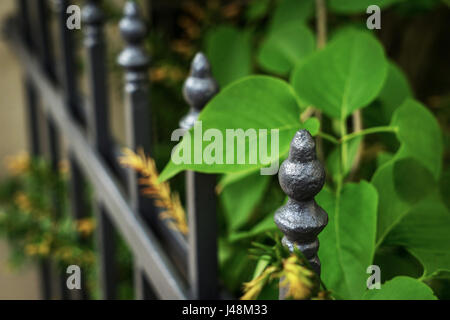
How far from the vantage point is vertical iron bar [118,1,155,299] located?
686mm

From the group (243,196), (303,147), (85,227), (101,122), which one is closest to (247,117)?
(303,147)

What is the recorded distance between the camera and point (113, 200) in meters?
0.78

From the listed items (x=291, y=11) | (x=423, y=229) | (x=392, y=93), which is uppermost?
(x=291, y=11)

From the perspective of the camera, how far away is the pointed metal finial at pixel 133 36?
681 millimetres

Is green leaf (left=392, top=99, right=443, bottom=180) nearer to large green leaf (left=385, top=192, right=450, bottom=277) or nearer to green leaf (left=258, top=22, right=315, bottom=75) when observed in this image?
large green leaf (left=385, top=192, right=450, bottom=277)

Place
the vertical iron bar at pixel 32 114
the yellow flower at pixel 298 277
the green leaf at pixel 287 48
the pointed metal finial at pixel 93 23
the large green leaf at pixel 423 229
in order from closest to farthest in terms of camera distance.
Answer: the yellow flower at pixel 298 277 < the large green leaf at pixel 423 229 < the green leaf at pixel 287 48 < the pointed metal finial at pixel 93 23 < the vertical iron bar at pixel 32 114

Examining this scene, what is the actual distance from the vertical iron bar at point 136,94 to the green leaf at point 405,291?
1.32 feet

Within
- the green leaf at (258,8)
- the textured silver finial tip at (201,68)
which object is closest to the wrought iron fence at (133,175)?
the textured silver finial tip at (201,68)

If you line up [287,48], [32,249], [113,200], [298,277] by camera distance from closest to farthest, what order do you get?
[298,277] → [287,48] → [113,200] → [32,249]

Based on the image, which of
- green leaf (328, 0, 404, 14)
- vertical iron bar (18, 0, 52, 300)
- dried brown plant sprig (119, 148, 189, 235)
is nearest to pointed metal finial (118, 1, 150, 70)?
dried brown plant sprig (119, 148, 189, 235)

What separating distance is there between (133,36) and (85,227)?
1.33 ft

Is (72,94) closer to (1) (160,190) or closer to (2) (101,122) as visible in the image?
(2) (101,122)

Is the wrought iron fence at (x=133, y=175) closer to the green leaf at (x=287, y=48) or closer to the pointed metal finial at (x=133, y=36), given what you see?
the pointed metal finial at (x=133, y=36)

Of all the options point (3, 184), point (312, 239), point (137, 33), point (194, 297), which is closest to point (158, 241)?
point (194, 297)
